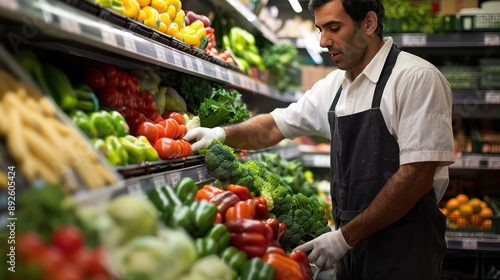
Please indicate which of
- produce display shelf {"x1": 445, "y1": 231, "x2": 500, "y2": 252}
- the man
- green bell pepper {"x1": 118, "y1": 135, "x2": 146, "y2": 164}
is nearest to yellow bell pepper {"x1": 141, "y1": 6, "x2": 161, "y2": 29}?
the man

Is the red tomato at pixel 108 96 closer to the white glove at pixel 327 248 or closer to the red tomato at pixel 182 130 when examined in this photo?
the red tomato at pixel 182 130

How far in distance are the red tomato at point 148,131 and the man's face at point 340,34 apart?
40.9 inches

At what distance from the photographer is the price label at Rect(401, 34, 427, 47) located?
18.2 feet

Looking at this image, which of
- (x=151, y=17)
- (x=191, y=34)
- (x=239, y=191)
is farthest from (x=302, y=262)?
(x=191, y=34)

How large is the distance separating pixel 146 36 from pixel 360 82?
3.91 feet

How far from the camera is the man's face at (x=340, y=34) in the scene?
3.12m

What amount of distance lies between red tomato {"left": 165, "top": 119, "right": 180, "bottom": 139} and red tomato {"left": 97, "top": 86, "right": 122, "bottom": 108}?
324 millimetres

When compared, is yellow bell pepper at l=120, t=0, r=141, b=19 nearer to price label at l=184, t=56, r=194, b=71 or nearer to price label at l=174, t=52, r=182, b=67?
price label at l=174, t=52, r=182, b=67

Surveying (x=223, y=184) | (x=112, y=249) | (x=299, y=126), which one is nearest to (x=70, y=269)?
(x=112, y=249)

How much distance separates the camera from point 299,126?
12.3 ft

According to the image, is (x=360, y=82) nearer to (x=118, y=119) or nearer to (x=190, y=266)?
(x=118, y=119)

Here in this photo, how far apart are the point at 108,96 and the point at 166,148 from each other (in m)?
0.30

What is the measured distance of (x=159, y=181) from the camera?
2260 millimetres

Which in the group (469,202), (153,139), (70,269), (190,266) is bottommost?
(469,202)
